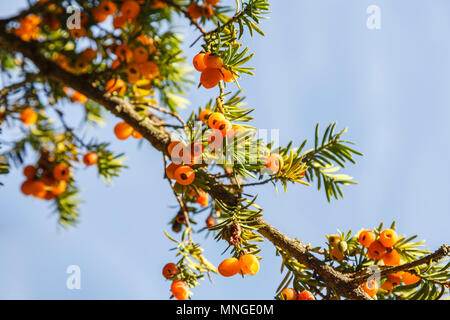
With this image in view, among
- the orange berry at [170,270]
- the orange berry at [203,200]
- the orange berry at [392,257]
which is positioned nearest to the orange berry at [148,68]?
the orange berry at [203,200]

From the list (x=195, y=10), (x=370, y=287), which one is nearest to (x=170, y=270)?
(x=370, y=287)

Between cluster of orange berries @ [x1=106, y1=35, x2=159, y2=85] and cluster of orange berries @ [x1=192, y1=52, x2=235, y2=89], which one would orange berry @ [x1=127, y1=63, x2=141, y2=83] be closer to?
cluster of orange berries @ [x1=106, y1=35, x2=159, y2=85]

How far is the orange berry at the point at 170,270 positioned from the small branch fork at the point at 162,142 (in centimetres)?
25

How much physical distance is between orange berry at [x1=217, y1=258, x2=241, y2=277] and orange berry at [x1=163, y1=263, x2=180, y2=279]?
0.40m

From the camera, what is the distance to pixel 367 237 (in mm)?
1503

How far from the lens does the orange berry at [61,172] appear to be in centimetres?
252

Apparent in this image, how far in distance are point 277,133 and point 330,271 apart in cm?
61

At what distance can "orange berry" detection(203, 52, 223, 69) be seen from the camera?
1143 millimetres

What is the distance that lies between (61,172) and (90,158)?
0.32 meters

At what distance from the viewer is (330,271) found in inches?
52.5

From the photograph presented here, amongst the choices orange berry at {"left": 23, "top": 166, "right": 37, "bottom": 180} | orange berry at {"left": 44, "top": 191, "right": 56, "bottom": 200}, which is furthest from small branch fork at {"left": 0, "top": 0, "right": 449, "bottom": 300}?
orange berry at {"left": 44, "top": 191, "right": 56, "bottom": 200}

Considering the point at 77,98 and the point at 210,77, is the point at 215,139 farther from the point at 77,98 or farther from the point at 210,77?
the point at 77,98
